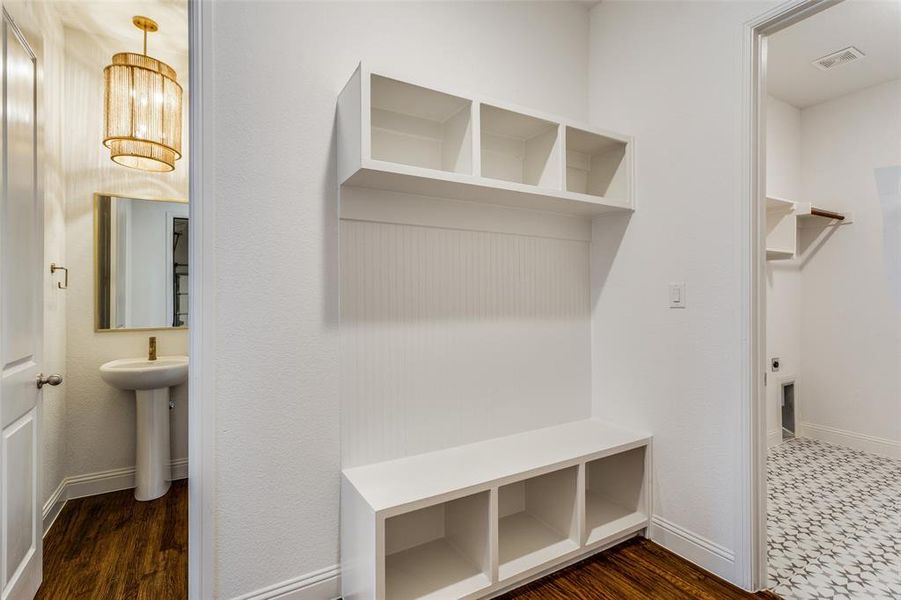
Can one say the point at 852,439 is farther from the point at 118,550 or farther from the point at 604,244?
the point at 118,550

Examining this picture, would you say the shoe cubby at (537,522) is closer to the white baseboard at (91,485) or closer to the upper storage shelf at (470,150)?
the upper storage shelf at (470,150)

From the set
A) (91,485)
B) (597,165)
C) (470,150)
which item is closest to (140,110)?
(470,150)

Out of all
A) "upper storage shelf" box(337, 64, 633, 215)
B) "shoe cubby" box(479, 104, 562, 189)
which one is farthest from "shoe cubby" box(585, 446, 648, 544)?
"shoe cubby" box(479, 104, 562, 189)

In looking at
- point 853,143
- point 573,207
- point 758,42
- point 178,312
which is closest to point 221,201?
point 573,207

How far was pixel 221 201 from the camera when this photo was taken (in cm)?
153

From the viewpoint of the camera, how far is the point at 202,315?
1.49 meters

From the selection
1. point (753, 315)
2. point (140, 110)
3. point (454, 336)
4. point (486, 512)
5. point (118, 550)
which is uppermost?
point (140, 110)

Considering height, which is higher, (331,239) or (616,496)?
(331,239)

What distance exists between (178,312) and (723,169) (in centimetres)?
315

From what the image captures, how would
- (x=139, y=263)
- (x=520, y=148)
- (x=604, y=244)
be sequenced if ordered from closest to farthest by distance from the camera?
(x=520, y=148) → (x=604, y=244) → (x=139, y=263)

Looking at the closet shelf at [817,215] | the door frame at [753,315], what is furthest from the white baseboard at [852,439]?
the door frame at [753,315]

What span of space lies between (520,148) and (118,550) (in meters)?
2.66

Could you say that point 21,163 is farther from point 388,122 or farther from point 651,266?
point 651,266

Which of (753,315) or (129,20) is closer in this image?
(753,315)
